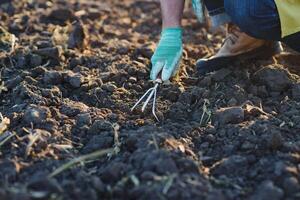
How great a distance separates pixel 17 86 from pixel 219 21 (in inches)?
33.7

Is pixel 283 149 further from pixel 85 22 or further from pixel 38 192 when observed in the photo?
pixel 85 22

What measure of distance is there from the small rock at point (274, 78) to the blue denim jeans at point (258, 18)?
0.11m

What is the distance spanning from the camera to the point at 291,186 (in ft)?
5.36

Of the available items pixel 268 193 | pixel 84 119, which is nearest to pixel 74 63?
pixel 84 119

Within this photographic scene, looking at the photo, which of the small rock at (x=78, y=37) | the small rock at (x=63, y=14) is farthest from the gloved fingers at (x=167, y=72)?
the small rock at (x=63, y=14)

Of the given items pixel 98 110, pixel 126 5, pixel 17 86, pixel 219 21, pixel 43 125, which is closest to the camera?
pixel 43 125

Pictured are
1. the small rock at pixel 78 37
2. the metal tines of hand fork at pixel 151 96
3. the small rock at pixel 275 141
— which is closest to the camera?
the small rock at pixel 275 141

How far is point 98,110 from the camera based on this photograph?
2.18 meters

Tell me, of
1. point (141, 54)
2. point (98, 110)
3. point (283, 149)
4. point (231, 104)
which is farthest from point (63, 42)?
point (283, 149)

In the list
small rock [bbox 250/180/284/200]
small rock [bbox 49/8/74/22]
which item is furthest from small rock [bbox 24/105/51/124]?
small rock [bbox 49/8/74/22]

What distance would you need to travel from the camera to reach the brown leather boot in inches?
99.4

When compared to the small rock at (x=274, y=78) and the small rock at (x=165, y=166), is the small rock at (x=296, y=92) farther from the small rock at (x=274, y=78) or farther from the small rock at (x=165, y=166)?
the small rock at (x=165, y=166)

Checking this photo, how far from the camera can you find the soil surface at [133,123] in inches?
65.6

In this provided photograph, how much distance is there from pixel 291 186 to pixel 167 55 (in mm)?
861
